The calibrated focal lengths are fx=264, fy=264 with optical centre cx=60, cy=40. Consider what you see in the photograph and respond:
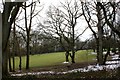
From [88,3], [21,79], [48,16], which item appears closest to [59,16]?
[48,16]

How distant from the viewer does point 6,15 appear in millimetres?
16000

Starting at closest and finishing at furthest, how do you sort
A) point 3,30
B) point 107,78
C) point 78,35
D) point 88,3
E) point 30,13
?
1. point 107,78
2. point 3,30
3. point 88,3
4. point 30,13
5. point 78,35

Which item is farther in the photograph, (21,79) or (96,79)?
(21,79)

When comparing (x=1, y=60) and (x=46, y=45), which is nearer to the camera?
(x=1, y=60)

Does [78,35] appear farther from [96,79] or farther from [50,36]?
[96,79]

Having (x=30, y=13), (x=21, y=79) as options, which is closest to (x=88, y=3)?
(x=30, y=13)

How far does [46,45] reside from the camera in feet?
168

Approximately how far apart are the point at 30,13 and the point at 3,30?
21606 millimetres

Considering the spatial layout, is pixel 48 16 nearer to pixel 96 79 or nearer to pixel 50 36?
pixel 50 36

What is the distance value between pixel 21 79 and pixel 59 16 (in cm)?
3409

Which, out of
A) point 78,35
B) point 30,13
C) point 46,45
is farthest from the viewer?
point 46,45

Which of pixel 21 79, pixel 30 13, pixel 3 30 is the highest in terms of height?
pixel 30 13

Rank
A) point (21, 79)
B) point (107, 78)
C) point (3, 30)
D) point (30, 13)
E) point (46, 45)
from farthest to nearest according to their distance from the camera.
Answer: point (46, 45) → point (30, 13) → point (3, 30) → point (21, 79) → point (107, 78)

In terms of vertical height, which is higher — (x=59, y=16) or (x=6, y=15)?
(x=59, y=16)
